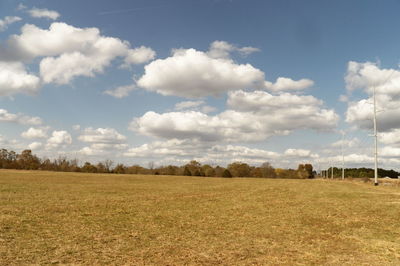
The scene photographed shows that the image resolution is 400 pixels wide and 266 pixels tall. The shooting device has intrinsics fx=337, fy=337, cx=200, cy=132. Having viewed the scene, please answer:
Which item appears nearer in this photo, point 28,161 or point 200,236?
point 200,236

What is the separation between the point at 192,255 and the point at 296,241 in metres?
4.63

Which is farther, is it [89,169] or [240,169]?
[240,169]

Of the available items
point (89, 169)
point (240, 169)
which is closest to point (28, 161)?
point (89, 169)

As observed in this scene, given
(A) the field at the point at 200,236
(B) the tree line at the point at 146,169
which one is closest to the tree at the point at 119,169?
(B) the tree line at the point at 146,169

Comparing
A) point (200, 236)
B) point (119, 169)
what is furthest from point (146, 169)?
point (200, 236)

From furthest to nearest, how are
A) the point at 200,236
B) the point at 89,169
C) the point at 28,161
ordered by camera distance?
the point at 28,161
the point at 89,169
the point at 200,236

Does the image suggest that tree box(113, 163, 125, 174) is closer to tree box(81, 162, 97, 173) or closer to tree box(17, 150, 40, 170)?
tree box(81, 162, 97, 173)

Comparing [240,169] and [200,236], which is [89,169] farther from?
[200,236]

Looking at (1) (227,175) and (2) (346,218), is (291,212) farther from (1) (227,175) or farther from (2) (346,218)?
(1) (227,175)

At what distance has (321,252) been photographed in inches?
455

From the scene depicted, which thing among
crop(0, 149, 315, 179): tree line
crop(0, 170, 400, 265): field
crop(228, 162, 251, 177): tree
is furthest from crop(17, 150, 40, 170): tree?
crop(0, 170, 400, 265): field

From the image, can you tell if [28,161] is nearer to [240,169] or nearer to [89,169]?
[89,169]

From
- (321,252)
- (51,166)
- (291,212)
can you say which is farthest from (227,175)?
(321,252)

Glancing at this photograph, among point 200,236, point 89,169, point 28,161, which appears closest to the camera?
point 200,236
